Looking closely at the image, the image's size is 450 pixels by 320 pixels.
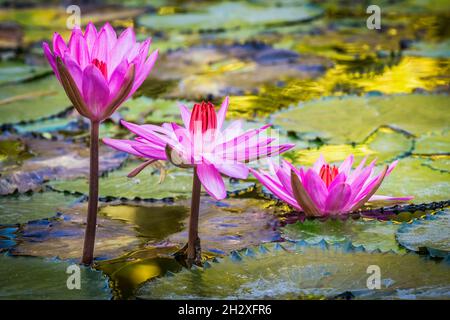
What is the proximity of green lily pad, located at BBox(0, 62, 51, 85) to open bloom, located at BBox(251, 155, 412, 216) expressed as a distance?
6.65 ft

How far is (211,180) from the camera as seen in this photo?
1.41 m

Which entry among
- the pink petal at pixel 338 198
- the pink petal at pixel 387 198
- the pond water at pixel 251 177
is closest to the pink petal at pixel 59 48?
the pond water at pixel 251 177

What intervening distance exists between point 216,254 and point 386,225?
1.41ft

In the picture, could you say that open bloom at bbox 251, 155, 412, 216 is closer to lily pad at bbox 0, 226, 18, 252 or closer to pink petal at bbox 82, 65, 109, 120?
pink petal at bbox 82, 65, 109, 120

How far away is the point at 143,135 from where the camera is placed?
4.82 feet

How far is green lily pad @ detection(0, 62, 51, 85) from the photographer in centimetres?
340

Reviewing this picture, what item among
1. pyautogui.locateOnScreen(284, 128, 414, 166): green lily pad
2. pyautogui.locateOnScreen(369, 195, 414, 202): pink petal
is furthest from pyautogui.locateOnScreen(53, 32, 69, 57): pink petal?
pyautogui.locateOnScreen(284, 128, 414, 166): green lily pad

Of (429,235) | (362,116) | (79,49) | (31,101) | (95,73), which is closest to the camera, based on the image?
(95,73)

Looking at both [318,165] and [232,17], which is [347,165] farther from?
[232,17]

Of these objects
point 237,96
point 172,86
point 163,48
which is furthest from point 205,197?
point 163,48

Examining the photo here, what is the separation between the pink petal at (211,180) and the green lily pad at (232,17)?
3136 millimetres

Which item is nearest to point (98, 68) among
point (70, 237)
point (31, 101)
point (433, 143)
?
point (70, 237)

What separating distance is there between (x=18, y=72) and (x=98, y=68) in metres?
2.26
